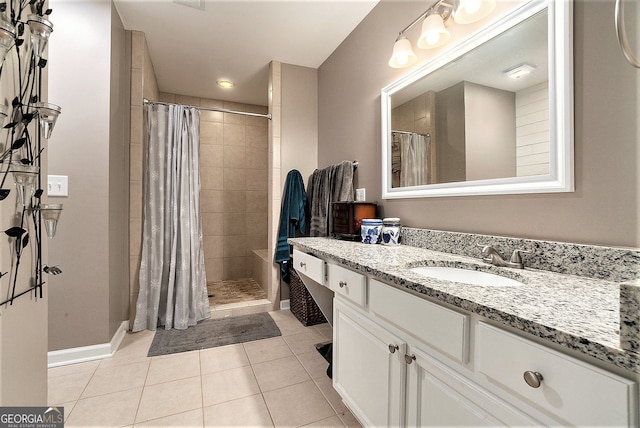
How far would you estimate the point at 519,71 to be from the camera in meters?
1.05

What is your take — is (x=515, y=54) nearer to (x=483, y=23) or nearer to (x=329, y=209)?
(x=483, y=23)

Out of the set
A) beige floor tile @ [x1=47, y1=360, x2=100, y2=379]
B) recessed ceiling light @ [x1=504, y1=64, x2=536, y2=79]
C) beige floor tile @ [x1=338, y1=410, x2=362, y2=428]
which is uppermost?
recessed ceiling light @ [x1=504, y1=64, x2=536, y2=79]

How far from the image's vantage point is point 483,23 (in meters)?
1.17

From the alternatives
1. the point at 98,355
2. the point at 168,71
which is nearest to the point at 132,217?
the point at 98,355

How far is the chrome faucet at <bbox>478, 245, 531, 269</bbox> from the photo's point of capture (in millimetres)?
959

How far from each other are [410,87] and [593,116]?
893 millimetres

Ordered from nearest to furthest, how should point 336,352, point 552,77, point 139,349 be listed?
1. point 552,77
2. point 336,352
3. point 139,349

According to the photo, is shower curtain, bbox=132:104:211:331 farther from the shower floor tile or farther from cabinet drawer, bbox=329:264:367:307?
cabinet drawer, bbox=329:264:367:307

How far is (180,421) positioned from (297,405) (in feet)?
1.76

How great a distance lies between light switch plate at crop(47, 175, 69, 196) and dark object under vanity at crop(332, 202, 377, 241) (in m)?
1.67

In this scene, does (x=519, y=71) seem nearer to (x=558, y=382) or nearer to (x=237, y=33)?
(x=558, y=382)

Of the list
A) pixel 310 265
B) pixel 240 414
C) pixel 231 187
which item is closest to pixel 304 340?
pixel 240 414

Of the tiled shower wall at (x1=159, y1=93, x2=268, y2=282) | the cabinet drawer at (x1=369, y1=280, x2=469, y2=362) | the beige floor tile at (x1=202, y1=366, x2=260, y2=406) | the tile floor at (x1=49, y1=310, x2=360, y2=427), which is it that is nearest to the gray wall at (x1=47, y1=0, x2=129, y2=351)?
the tile floor at (x1=49, y1=310, x2=360, y2=427)

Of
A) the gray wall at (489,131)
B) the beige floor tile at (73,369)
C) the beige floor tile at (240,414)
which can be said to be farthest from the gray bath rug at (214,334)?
the gray wall at (489,131)
